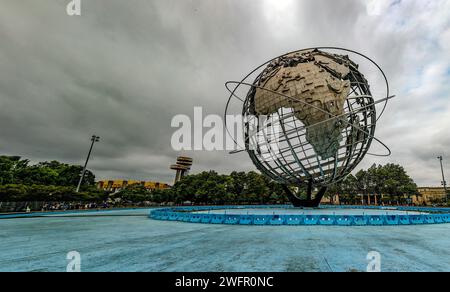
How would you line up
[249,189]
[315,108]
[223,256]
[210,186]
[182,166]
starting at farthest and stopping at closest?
[182,166] → [249,189] → [210,186] → [315,108] → [223,256]

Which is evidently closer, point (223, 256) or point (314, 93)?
point (223, 256)

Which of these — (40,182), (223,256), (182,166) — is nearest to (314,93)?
(223,256)

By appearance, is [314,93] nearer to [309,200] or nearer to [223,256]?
[309,200]

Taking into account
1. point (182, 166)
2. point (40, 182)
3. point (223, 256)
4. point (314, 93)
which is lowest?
point (223, 256)

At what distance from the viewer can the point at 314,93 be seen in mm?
17188

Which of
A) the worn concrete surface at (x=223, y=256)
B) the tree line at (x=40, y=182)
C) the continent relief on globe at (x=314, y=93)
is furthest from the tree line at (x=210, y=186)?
the worn concrete surface at (x=223, y=256)

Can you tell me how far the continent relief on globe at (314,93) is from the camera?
1716cm

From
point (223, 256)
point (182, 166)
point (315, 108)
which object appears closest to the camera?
point (223, 256)

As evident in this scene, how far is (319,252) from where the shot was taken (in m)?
5.75

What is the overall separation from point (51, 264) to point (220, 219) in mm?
10044

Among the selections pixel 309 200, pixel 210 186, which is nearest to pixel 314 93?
pixel 309 200
